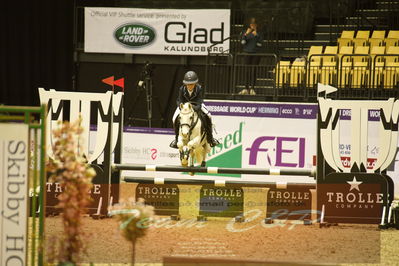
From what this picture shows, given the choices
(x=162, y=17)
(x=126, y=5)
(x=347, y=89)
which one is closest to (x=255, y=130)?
(x=347, y=89)

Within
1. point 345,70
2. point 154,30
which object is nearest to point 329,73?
point 345,70

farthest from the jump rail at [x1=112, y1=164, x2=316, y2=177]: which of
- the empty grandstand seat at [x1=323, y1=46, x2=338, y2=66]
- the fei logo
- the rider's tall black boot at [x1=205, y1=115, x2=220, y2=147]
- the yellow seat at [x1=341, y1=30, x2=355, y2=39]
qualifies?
the yellow seat at [x1=341, y1=30, x2=355, y2=39]

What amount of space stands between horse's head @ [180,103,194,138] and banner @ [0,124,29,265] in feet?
17.4

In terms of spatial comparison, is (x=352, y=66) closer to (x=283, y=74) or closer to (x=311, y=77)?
(x=311, y=77)

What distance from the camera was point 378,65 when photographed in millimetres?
15352

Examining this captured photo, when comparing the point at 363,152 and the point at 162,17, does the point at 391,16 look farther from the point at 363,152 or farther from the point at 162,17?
the point at 363,152

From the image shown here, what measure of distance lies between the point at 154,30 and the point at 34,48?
355 cm

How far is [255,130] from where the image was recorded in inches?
544

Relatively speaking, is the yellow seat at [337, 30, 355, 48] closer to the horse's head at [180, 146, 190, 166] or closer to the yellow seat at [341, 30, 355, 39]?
the yellow seat at [341, 30, 355, 39]

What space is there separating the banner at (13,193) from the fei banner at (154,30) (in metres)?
11.4

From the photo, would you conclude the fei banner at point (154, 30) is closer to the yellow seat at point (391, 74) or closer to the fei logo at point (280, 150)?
the yellow seat at point (391, 74)

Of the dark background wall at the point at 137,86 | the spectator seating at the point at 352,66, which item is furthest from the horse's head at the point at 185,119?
the dark background wall at the point at 137,86

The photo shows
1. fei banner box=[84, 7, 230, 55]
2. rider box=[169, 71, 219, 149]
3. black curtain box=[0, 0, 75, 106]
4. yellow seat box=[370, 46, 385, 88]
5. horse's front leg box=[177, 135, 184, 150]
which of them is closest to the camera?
horse's front leg box=[177, 135, 184, 150]

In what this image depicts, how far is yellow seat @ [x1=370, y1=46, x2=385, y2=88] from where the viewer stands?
14.7 metres
